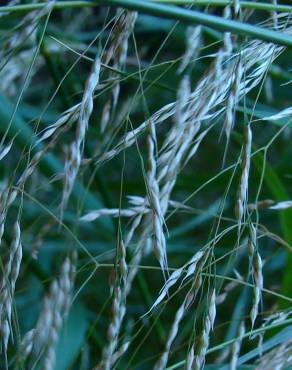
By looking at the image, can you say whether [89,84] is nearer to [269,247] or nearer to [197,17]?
[197,17]

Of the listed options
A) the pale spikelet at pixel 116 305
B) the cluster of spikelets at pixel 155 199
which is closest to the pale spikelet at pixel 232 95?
the cluster of spikelets at pixel 155 199

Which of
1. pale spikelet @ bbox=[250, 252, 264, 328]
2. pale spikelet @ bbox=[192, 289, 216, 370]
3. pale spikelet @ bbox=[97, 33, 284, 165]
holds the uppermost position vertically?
pale spikelet @ bbox=[97, 33, 284, 165]

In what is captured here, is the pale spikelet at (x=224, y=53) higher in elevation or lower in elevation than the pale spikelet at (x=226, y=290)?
higher

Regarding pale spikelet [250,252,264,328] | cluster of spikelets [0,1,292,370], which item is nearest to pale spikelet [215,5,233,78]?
cluster of spikelets [0,1,292,370]

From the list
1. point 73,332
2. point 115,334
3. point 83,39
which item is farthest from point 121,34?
point 83,39

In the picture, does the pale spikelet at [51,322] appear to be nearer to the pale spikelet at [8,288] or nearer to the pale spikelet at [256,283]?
the pale spikelet at [8,288]

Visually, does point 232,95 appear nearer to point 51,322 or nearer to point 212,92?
point 212,92

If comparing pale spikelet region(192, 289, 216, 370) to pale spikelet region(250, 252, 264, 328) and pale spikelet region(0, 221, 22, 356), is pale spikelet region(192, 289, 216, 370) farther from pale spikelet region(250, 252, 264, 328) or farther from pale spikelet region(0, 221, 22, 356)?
pale spikelet region(0, 221, 22, 356)
